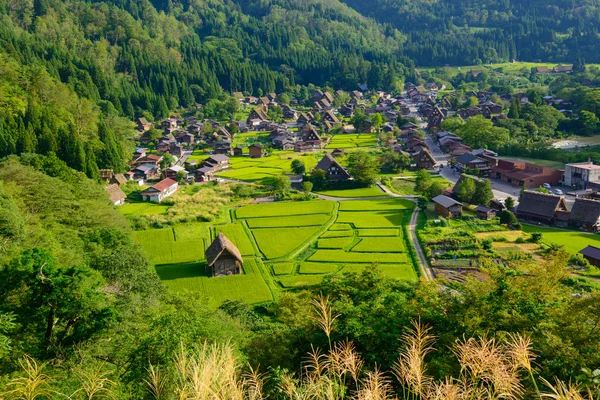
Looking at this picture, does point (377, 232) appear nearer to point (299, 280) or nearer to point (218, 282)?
point (299, 280)

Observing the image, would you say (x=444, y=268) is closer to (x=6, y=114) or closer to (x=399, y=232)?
(x=399, y=232)

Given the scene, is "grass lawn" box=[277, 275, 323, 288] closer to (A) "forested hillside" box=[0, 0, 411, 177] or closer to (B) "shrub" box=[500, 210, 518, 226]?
(B) "shrub" box=[500, 210, 518, 226]

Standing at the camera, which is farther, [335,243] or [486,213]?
[486,213]

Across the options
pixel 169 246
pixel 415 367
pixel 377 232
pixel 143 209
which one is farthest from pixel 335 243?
pixel 415 367

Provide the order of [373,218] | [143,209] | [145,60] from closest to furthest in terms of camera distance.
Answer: [373,218] < [143,209] < [145,60]

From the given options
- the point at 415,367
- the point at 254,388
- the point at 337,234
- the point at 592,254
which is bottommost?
the point at 337,234

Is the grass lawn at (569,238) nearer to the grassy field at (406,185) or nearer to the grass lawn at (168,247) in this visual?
the grassy field at (406,185)

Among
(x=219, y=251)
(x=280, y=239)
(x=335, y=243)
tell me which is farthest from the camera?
(x=280, y=239)
